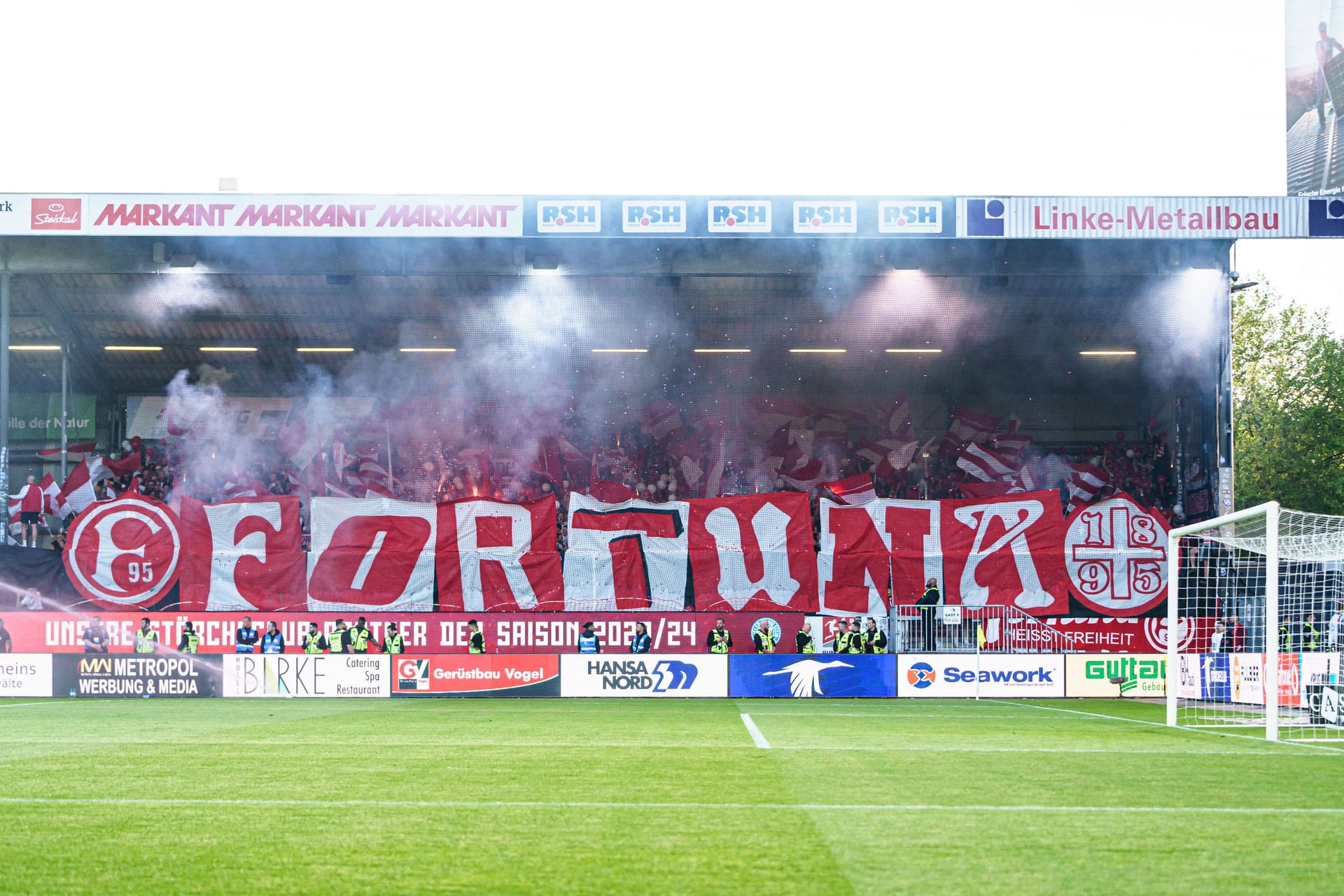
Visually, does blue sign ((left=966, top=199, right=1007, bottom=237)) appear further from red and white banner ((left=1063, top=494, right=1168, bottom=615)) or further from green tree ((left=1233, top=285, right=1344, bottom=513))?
green tree ((left=1233, top=285, right=1344, bottom=513))

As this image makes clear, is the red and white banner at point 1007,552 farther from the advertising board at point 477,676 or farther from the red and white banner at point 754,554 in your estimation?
the advertising board at point 477,676

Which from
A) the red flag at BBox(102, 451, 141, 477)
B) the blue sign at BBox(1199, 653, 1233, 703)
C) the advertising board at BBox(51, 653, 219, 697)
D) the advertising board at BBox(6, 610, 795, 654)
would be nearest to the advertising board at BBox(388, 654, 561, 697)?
the advertising board at BBox(51, 653, 219, 697)

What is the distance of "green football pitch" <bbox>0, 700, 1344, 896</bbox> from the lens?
6.78m

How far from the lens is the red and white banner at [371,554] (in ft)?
93.4

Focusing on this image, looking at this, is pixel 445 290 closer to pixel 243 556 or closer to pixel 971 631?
pixel 243 556

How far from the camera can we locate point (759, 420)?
33531mm

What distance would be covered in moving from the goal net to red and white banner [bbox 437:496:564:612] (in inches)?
523

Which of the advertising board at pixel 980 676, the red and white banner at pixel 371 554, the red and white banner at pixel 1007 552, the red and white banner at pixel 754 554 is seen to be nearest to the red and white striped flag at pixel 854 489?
the red and white banner at pixel 754 554

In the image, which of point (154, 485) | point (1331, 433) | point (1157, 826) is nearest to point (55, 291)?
point (154, 485)

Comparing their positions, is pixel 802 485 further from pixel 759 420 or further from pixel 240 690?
pixel 240 690

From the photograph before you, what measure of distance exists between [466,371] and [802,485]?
30.2 feet

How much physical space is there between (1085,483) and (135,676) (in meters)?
22.0

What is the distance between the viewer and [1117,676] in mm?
23578

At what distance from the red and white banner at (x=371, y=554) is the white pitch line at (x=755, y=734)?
485 inches
